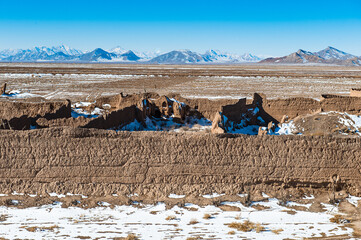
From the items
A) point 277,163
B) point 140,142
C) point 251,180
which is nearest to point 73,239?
point 140,142

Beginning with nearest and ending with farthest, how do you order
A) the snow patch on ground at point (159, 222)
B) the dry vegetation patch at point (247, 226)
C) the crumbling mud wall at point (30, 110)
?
the snow patch on ground at point (159, 222) < the dry vegetation patch at point (247, 226) < the crumbling mud wall at point (30, 110)

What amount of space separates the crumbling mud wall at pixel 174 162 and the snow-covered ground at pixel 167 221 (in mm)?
554

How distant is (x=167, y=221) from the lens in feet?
21.5

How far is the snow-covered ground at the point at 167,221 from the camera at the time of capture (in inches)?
238

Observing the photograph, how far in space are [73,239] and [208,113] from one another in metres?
10.9

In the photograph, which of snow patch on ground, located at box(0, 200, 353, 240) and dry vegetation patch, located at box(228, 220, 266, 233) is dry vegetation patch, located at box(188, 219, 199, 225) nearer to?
snow patch on ground, located at box(0, 200, 353, 240)

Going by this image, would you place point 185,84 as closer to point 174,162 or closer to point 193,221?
point 174,162

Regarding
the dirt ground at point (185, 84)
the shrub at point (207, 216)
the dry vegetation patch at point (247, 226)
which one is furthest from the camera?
the dirt ground at point (185, 84)

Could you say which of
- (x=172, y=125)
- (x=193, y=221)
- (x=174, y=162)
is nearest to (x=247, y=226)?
(x=193, y=221)

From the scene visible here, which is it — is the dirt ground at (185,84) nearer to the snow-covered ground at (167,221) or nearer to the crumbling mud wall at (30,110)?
the crumbling mud wall at (30,110)

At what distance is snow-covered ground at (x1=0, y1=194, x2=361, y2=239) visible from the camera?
6051 mm

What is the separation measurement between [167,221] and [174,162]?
142 centimetres

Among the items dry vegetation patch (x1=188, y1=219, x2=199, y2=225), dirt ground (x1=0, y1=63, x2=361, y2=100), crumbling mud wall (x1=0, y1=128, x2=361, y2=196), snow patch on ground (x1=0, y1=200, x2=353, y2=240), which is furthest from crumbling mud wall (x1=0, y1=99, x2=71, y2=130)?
dirt ground (x1=0, y1=63, x2=361, y2=100)

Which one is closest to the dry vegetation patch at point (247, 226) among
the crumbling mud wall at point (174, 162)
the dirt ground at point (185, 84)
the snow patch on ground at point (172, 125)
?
the crumbling mud wall at point (174, 162)
